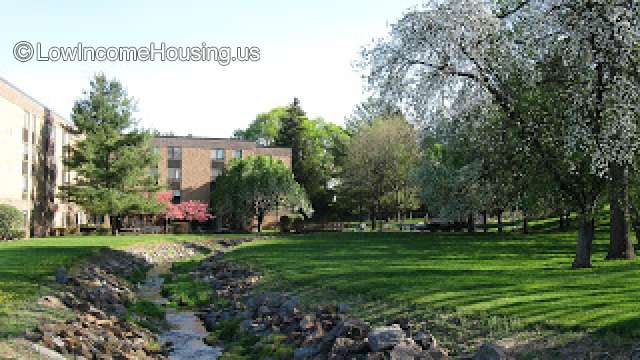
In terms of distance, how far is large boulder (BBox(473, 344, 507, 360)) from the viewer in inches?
395

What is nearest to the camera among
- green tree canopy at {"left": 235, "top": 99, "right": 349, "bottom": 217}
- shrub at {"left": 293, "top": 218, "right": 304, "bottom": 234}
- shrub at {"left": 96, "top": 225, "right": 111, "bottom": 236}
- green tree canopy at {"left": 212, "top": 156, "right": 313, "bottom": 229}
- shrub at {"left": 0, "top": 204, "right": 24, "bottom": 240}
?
shrub at {"left": 0, "top": 204, "right": 24, "bottom": 240}

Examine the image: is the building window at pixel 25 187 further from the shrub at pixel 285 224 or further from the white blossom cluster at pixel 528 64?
the white blossom cluster at pixel 528 64

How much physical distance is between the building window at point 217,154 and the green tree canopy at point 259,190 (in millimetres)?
12312

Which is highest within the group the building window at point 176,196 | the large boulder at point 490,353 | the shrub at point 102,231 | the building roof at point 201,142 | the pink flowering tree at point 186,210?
the building roof at point 201,142

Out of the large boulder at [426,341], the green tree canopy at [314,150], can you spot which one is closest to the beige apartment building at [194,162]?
the green tree canopy at [314,150]

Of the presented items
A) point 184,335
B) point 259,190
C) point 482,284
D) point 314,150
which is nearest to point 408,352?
point 482,284

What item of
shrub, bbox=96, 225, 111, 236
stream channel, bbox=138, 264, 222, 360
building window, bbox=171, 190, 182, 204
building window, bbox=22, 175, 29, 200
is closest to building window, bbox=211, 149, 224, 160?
building window, bbox=171, 190, 182, 204

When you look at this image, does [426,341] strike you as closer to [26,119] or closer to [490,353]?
[490,353]

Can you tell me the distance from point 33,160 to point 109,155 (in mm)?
6385

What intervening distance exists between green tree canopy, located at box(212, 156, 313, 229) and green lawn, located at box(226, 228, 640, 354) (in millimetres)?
39873

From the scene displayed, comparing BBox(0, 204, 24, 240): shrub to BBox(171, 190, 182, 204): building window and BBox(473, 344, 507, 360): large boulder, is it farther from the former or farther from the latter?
BBox(473, 344, 507, 360): large boulder

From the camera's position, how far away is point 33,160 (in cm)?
5453

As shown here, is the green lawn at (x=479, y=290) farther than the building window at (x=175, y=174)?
No

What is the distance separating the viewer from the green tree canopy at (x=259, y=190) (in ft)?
220
